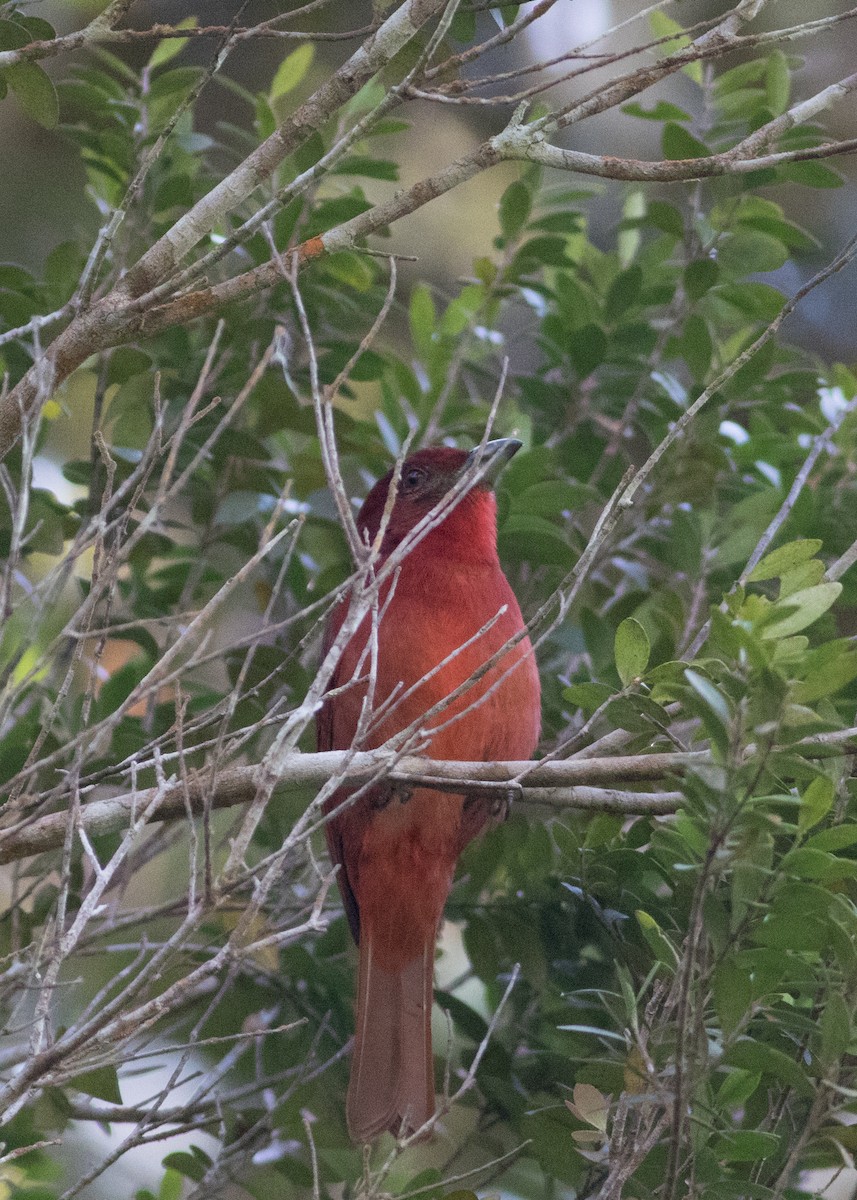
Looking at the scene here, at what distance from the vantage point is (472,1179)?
11.8 feet

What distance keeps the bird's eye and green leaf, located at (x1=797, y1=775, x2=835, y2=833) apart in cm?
203

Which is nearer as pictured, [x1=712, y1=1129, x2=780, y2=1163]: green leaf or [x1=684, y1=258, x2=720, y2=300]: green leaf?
[x1=712, y1=1129, x2=780, y2=1163]: green leaf

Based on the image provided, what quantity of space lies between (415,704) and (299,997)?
0.85 m

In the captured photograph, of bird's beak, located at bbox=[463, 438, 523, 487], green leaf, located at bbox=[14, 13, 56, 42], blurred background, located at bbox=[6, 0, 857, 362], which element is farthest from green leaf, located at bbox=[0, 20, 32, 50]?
blurred background, located at bbox=[6, 0, 857, 362]

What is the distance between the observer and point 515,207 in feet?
12.9

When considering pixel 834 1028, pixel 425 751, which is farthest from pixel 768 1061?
pixel 425 751

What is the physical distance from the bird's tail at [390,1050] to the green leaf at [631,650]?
4.37ft

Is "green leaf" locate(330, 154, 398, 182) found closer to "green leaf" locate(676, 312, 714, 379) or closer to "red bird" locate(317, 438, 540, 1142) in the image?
"red bird" locate(317, 438, 540, 1142)

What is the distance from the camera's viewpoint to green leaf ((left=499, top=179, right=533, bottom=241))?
12.8ft

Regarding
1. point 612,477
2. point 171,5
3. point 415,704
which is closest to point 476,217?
point 171,5

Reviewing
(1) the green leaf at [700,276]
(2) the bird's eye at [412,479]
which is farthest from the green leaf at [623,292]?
(2) the bird's eye at [412,479]

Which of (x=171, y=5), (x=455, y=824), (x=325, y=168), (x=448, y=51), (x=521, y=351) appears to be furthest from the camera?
(x=521, y=351)

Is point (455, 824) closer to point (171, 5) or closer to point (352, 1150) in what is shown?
point (352, 1150)

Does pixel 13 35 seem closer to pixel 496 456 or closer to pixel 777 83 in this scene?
pixel 496 456
